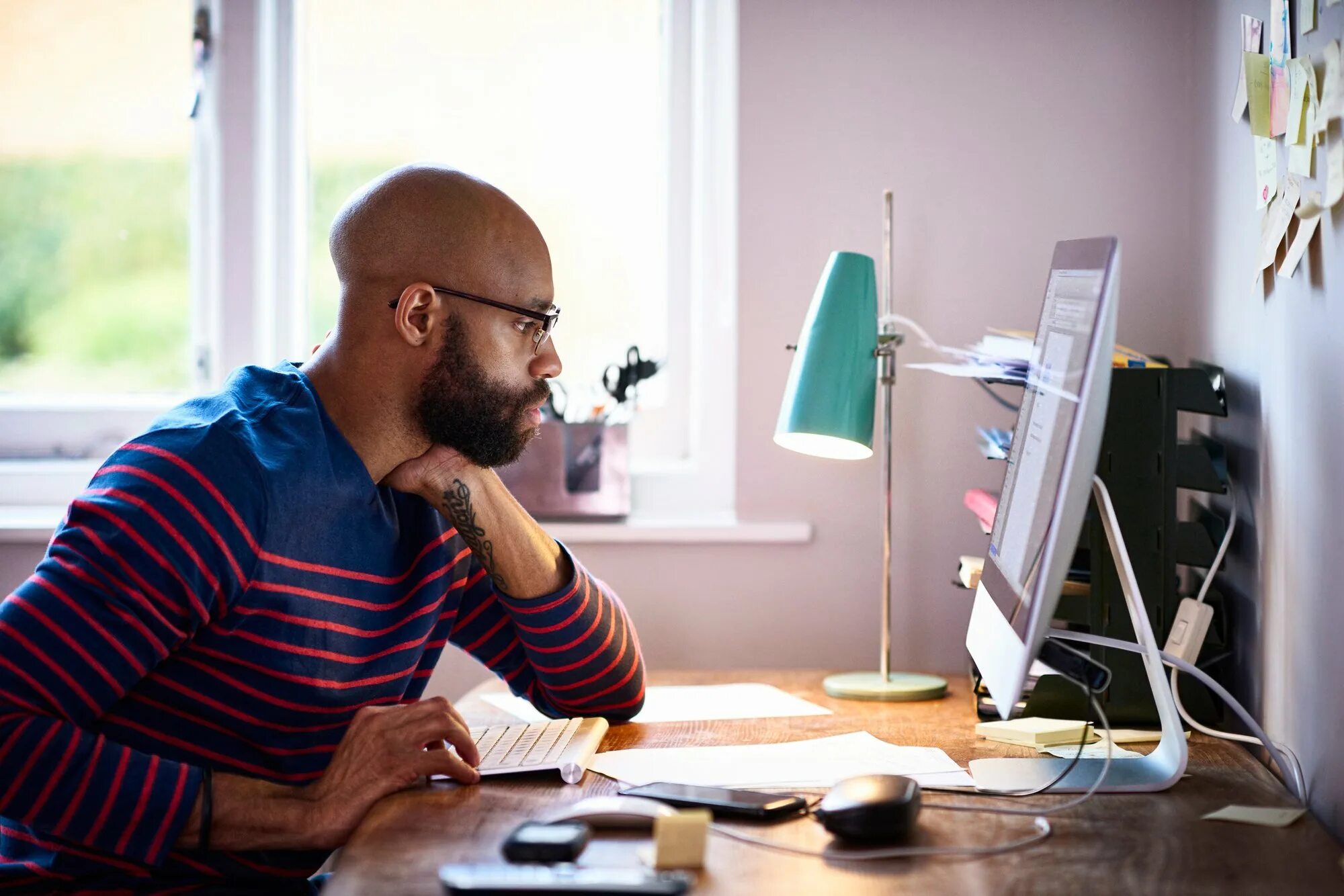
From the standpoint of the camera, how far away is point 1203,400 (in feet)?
4.65

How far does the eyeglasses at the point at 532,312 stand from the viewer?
1.34 metres

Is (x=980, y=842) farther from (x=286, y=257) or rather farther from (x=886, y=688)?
(x=286, y=257)

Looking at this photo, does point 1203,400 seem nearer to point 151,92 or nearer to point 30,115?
point 151,92

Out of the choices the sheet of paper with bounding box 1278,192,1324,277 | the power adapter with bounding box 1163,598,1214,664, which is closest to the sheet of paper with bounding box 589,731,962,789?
the power adapter with bounding box 1163,598,1214,664

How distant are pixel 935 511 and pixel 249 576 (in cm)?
109

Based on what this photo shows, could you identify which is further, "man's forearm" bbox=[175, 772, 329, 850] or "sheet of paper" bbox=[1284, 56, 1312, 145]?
"sheet of paper" bbox=[1284, 56, 1312, 145]

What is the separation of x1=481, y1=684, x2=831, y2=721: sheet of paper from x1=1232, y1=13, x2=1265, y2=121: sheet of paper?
0.87 metres

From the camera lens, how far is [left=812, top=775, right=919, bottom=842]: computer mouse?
0.92 m

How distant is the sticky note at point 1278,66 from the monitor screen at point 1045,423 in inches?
11.1

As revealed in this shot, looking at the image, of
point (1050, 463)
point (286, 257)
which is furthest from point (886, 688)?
point (286, 257)

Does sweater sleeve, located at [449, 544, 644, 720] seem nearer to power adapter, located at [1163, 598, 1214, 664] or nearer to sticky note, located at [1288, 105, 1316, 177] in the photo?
power adapter, located at [1163, 598, 1214, 664]

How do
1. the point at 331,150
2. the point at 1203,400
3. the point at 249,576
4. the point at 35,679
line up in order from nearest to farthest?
the point at 35,679, the point at 249,576, the point at 1203,400, the point at 331,150

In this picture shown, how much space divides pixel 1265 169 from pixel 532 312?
31.5 inches

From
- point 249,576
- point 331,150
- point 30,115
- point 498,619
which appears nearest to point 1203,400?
point 498,619
